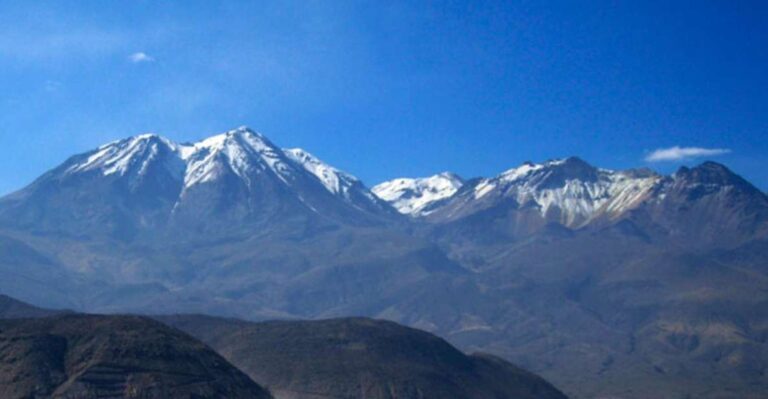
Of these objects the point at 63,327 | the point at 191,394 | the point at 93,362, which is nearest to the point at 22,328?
the point at 63,327

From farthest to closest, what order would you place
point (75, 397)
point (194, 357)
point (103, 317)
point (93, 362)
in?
point (103, 317) → point (194, 357) → point (93, 362) → point (75, 397)

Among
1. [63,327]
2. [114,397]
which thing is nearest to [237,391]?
[114,397]

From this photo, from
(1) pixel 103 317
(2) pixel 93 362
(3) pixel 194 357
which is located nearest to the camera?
(2) pixel 93 362

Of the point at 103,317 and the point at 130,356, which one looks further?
the point at 103,317

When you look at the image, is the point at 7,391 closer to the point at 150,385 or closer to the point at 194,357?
the point at 150,385

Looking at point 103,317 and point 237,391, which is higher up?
point 103,317

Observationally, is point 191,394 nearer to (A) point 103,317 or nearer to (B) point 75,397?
(B) point 75,397
